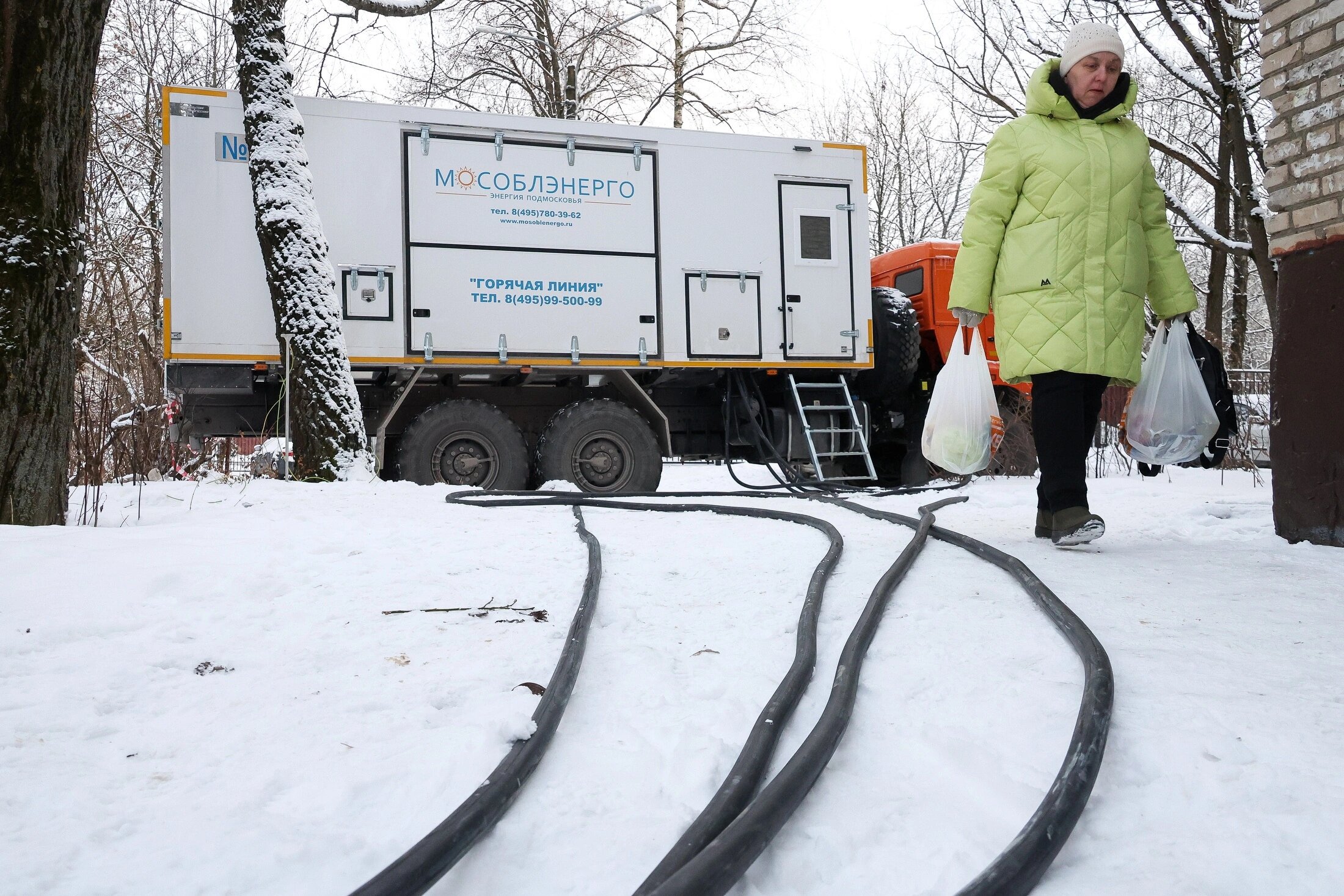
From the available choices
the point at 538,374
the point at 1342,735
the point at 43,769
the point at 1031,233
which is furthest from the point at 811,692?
the point at 538,374

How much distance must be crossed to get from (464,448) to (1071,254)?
4.78 m

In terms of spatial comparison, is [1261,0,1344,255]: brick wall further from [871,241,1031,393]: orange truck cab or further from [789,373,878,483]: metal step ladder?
[871,241,1031,393]: orange truck cab

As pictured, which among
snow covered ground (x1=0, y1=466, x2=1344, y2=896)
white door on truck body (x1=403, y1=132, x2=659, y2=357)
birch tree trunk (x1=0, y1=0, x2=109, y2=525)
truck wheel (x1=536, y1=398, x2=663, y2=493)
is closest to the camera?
snow covered ground (x1=0, y1=466, x2=1344, y2=896)

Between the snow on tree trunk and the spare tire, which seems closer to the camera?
the snow on tree trunk

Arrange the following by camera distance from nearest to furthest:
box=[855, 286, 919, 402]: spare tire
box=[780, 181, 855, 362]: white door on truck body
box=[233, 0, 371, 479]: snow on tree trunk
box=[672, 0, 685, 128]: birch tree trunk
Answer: box=[233, 0, 371, 479]: snow on tree trunk, box=[780, 181, 855, 362]: white door on truck body, box=[855, 286, 919, 402]: spare tire, box=[672, 0, 685, 128]: birch tree trunk

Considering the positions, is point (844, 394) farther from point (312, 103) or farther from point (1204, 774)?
point (1204, 774)

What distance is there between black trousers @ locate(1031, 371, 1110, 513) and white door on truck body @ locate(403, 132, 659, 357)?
394 centimetres

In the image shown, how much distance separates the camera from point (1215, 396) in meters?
4.01

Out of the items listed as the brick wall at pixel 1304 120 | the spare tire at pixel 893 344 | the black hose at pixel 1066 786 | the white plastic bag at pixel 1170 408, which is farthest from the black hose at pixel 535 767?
the spare tire at pixel 893 344

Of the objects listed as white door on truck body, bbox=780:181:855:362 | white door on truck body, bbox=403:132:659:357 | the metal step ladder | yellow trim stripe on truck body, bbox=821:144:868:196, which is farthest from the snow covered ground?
yellow trim stripe on truck body, bbox=821:144:868:196

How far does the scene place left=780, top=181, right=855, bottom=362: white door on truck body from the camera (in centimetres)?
782

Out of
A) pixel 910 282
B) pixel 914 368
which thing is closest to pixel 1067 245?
pixel 914 368

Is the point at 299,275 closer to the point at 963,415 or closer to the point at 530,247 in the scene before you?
the point at 530,247

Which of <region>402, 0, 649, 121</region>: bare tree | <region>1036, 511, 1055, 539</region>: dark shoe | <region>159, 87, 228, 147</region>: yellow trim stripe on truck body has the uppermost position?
<region>402, 0, 649, 121</region>: bare tree
